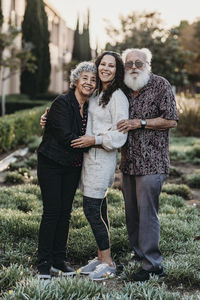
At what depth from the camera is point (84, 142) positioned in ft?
11.1

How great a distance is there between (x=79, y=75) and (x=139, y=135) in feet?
2.36

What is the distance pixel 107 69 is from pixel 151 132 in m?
0.63

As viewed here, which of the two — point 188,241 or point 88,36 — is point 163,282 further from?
point 88,36

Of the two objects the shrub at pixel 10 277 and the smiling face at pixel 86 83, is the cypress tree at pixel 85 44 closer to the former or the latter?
the smiling face at pixel 86 83

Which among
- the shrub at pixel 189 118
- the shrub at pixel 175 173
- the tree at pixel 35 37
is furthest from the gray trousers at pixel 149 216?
the tree at pixel 35 37

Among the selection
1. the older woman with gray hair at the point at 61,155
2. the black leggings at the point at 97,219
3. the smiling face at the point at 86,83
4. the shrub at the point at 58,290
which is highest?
the smiling face at the point at 86,83

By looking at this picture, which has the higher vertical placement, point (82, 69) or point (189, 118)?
point (82, 69)

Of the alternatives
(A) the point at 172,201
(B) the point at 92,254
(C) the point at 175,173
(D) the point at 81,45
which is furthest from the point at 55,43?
(B) the point at 92,254

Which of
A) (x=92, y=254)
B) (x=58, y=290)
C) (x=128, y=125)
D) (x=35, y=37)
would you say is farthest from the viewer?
(x=35, y=37)

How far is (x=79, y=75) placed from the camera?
3.55 m

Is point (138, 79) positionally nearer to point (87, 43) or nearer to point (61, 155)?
point (61, 155)

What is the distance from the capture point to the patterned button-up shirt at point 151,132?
344 centimetres

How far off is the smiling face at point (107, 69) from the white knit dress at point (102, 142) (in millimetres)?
136

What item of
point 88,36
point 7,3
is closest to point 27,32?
point 7,3
